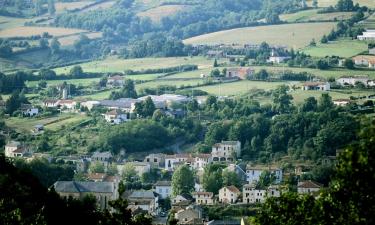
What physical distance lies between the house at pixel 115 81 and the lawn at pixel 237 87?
677cm

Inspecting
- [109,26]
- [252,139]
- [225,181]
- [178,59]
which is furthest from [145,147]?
[109,26]

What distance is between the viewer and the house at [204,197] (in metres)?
Answer: 56.4

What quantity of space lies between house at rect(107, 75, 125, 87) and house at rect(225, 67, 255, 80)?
7859 millimetres

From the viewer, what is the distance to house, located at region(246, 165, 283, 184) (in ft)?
194

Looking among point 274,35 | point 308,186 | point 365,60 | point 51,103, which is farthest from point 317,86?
point 274,35

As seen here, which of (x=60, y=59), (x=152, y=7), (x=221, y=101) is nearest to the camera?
(x=221, y=101)

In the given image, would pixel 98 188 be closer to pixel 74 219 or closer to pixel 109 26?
pixel 74 219

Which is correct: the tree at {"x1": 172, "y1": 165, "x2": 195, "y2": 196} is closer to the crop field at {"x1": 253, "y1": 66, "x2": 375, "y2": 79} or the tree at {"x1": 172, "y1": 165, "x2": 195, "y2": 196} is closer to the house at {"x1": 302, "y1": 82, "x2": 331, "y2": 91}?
the house at {"x1": 302, "y1": 82, "x2": 331, "y2": 91}

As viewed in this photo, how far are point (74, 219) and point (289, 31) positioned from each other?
73.2 metres

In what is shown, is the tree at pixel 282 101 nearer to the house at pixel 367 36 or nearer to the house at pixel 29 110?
the house at pixel 29 110

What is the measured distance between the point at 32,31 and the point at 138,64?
2100 centimetres

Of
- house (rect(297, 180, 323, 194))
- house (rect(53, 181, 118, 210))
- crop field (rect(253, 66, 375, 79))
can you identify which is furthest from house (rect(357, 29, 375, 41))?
house (rect(53, 181, 118, 210))

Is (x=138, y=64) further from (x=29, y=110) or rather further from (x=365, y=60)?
(x=29, y=110)

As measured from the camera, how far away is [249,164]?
210ft
